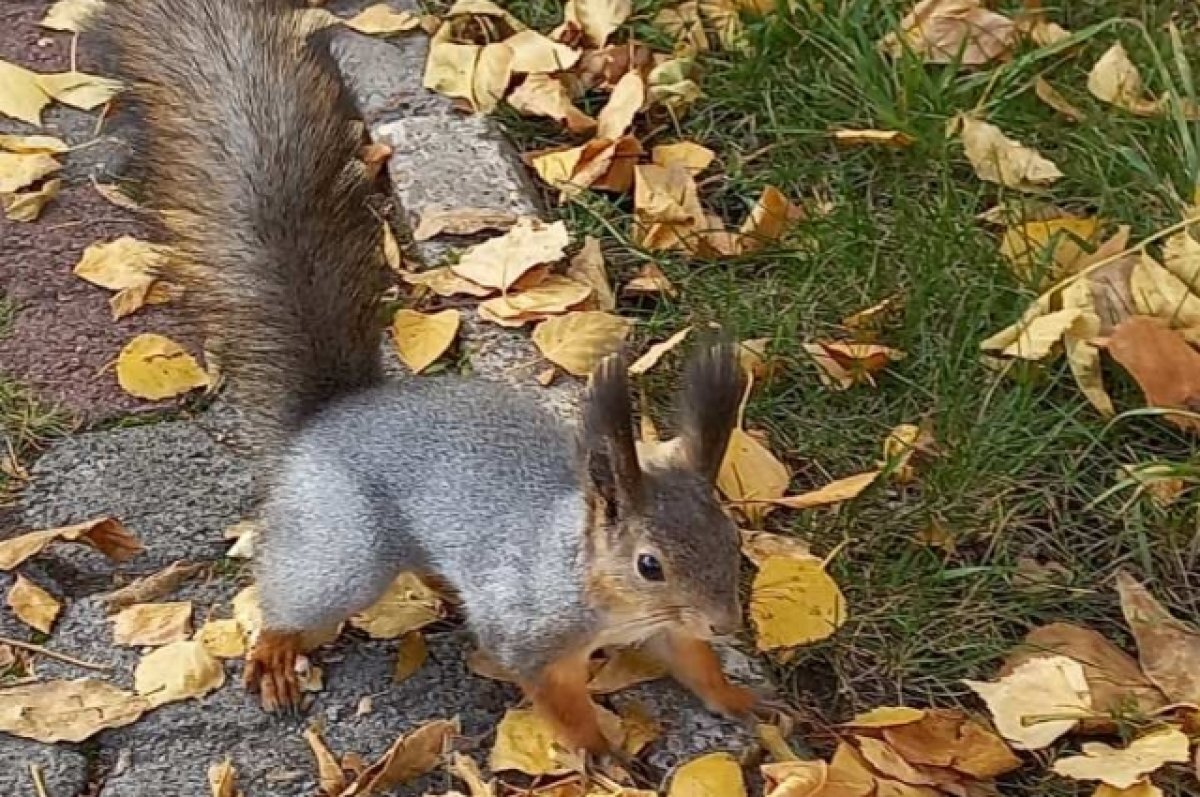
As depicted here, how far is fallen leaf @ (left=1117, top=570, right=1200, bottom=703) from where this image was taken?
5.45 feet

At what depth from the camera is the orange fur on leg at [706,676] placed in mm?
1635

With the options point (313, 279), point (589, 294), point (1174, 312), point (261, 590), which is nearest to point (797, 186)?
point (589, 294)

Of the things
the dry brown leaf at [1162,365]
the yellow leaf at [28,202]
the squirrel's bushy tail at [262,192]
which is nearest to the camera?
the squirrel's bushy tail at [262,192]

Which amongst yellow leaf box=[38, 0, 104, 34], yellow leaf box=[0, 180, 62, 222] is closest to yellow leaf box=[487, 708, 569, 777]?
yellow leaf box=[0, 180, 62, 222]

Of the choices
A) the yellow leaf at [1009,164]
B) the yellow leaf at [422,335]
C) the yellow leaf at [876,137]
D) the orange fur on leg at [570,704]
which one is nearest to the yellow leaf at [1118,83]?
the yellow leaf at [1009,164]

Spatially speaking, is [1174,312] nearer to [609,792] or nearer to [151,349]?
[609,792]

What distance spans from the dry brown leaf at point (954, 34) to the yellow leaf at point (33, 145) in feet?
3.37

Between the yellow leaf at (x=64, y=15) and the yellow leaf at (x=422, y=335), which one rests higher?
the yellow leaf at (x=422, y=335)

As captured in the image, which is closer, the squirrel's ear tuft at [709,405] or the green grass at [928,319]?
the squirrel's ear tuft at [709,405]

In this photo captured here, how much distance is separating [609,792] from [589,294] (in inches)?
25.8

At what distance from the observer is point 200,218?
181 cm

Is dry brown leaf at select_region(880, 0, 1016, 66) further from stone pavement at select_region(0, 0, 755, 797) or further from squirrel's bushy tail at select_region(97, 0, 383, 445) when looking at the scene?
squirrel's bushy tail at select_region(97, 0, 383, 445)

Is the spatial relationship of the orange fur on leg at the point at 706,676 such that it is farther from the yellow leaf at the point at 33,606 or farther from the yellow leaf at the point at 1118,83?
the yellow leaf at the point at 1118,83

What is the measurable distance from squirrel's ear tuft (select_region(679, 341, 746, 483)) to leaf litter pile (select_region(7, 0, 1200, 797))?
5 cm
